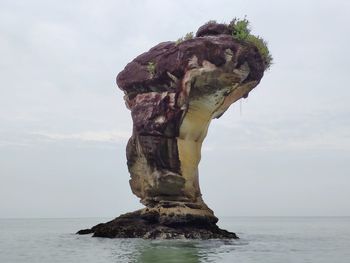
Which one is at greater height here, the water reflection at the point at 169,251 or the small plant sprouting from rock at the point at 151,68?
the small plant sprouting from rock at the point at 151,68

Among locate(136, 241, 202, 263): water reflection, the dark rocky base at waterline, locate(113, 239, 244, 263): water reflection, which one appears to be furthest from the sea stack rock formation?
locate(136, 241, 202, 263): water reflection

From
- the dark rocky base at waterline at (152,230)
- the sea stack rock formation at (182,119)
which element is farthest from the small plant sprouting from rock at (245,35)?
the dark rocky base at waterline at (152,230)

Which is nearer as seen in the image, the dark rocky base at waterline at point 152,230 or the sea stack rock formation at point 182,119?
the dark rocky base at waterline at point 152,230

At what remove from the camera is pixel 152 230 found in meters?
26.5

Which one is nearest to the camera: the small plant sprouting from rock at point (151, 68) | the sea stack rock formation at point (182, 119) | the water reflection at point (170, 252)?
the water reflection at point (170, 252)

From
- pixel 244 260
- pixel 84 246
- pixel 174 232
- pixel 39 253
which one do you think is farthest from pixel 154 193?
pixel 244 260

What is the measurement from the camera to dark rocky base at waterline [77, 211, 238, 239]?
2614 centimetres

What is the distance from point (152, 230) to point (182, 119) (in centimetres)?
632

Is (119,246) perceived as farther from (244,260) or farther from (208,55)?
(208,55)

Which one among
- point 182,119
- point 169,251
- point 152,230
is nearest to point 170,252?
point 169,251

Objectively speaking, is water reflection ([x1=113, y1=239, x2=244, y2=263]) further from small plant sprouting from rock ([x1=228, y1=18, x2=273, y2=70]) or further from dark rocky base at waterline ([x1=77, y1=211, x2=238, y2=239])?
small plant sprouting from rock ([x1=228, y1=18, x2=273, y2=70])

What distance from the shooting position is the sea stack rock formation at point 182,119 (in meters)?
27.4

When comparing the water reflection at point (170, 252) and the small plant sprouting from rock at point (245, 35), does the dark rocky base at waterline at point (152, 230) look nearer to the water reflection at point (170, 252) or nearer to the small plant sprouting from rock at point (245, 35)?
the water reflection at point (170, 252)

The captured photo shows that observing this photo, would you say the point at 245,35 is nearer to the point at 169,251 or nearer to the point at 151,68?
the point at 151,68
